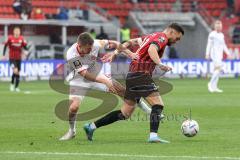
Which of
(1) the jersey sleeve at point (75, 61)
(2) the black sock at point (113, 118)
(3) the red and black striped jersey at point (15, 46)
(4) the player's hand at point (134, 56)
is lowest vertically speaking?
(2) the black sock at point (113, 118)

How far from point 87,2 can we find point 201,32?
25.1ft

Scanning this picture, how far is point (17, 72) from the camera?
28969 mm

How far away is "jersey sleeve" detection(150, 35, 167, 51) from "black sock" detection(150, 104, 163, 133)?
1037mm

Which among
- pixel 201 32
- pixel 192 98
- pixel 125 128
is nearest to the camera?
pixel 125 128

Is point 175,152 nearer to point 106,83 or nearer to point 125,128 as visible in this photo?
point 106,83

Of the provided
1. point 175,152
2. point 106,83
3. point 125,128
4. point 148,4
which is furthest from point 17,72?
point 148,4

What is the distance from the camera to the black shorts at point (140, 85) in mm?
13234

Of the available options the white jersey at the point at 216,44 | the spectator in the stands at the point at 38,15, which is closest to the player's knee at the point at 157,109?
the white jersey at the point at 216,44

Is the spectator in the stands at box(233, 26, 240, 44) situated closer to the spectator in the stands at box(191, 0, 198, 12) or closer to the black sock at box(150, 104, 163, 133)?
the spectator in the stands at box(191, 0, 198, 12)

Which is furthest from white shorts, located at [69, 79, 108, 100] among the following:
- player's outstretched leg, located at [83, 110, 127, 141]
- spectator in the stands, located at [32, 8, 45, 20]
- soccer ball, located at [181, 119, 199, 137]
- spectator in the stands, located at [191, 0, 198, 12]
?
spectator in the stands, located at [191, 0, 198, 12]

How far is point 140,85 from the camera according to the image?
43.4 ft

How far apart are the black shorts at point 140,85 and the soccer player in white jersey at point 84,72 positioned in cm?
62

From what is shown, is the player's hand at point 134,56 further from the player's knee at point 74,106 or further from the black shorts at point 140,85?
the player's knee at point 74,106

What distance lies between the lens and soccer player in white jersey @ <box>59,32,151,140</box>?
531 inches
